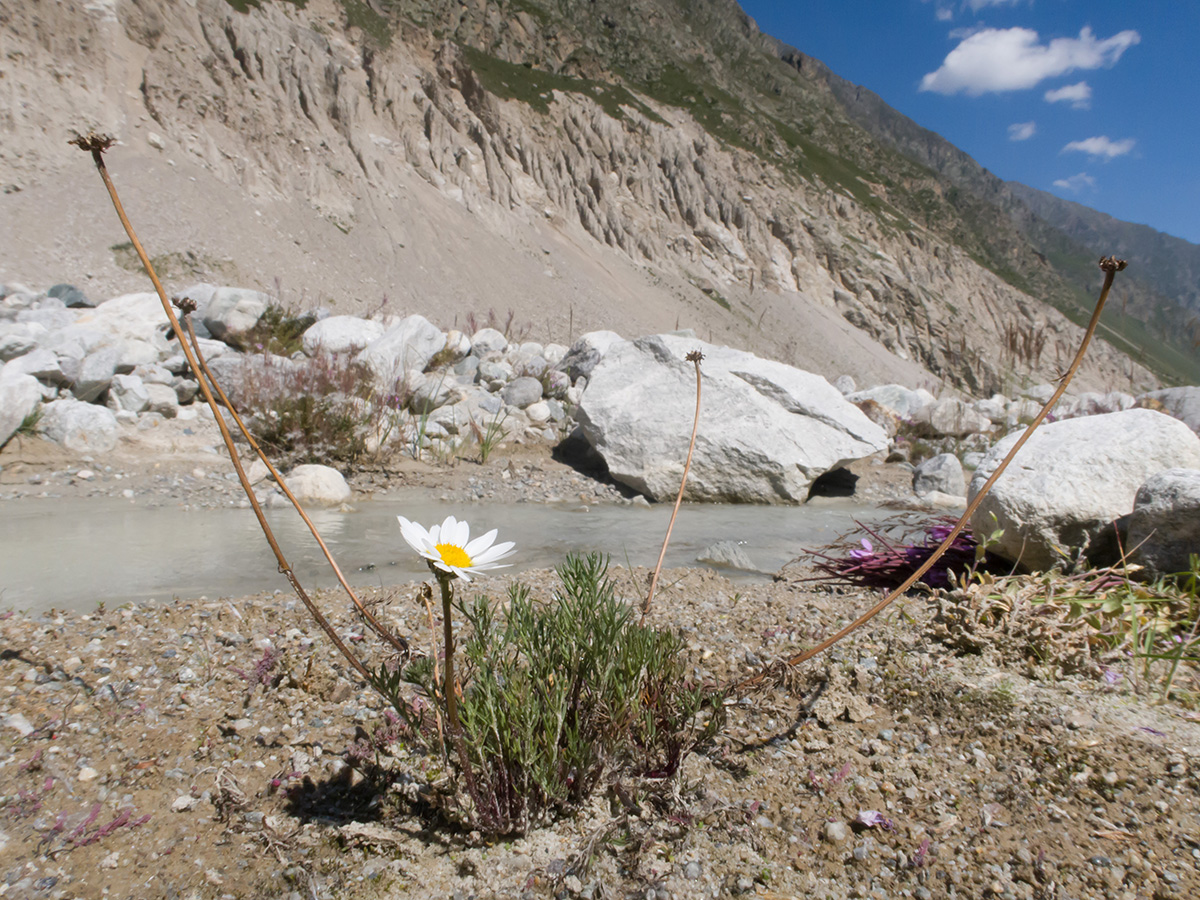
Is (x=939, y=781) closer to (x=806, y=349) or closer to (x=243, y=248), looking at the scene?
(x=243, y=248)

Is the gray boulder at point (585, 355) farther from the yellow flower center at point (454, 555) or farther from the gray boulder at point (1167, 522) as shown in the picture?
the yellow flower center at point (454, 555)

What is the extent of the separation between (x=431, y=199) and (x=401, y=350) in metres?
14.6

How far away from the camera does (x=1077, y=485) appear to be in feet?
9.82

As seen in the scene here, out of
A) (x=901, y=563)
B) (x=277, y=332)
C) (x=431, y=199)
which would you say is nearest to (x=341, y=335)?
(x=277, y=332)

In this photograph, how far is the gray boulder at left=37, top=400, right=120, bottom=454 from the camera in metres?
5.89

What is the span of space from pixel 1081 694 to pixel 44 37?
22.4 metres

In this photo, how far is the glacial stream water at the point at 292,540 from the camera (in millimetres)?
3484

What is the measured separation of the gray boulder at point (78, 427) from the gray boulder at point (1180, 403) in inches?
415

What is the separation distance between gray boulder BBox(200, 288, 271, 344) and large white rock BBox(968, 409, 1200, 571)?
8.89 meters

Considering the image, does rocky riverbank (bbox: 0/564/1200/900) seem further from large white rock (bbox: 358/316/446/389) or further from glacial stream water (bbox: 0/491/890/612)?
large white rock (bbox: 358/316/446/389)

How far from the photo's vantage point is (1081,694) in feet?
6.60

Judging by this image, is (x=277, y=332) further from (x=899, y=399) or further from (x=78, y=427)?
(x=899, y=399)

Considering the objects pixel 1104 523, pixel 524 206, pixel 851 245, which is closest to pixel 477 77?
pixel 524 206

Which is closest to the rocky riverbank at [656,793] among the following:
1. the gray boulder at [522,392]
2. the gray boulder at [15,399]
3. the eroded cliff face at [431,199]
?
the gray boulder at [15,399]
